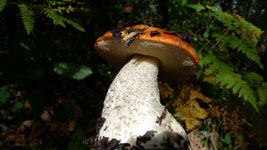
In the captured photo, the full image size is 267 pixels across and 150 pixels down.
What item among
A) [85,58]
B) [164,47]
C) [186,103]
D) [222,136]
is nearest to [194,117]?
[186,103]

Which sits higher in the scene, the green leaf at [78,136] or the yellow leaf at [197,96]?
the yellow leaf at [197,96]

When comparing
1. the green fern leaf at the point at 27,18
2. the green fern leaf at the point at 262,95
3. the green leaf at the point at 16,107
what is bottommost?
the green leaf at the point at 16,107

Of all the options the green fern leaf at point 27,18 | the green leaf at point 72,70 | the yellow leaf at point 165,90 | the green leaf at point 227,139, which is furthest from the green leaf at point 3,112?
the green leaf at point 227,139

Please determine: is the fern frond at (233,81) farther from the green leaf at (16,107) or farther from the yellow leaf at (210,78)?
the green leaf at (16,107)

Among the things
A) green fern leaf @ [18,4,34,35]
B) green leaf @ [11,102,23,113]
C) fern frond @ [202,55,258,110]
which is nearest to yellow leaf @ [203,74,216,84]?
fern frond @ [202,55,258,110]

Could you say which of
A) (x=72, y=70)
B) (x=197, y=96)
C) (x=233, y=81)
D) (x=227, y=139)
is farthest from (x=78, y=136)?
(x=233, y=81)

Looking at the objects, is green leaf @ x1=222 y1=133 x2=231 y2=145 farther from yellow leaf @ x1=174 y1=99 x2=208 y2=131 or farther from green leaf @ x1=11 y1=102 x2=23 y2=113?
green leaf @ x1=11 y1=102 x2=23 y2=113
